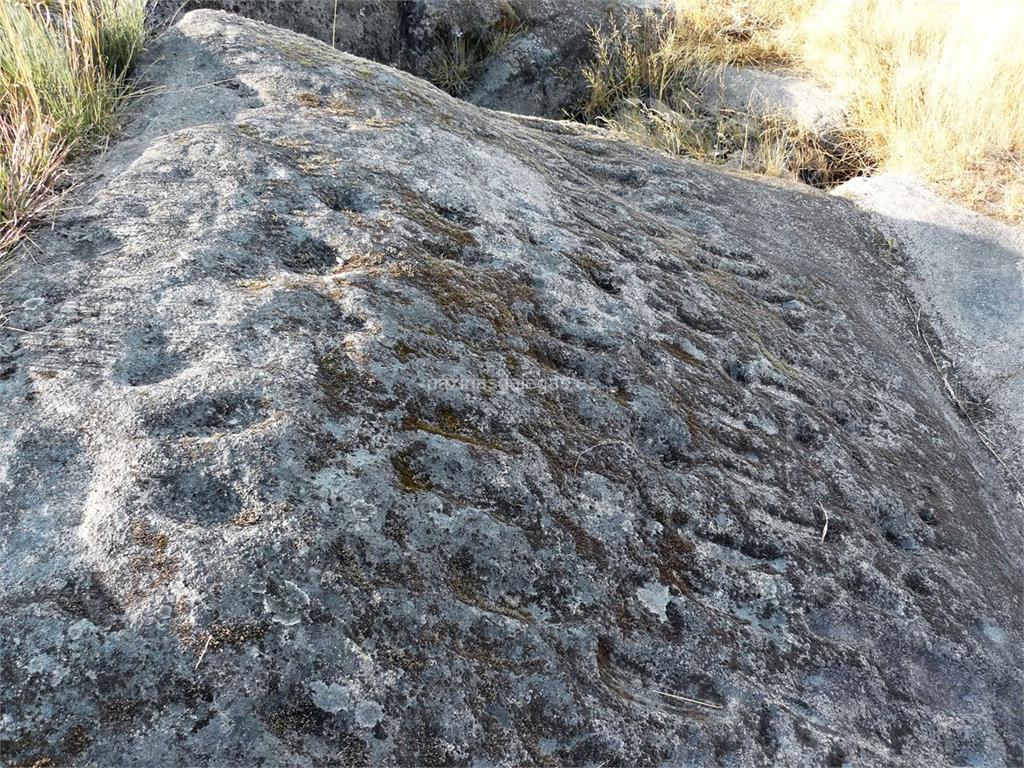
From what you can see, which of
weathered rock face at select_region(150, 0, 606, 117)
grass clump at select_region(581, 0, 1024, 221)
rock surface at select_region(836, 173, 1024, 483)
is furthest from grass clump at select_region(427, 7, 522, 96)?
rock surface at select_region(836, 173, 1024, 483)

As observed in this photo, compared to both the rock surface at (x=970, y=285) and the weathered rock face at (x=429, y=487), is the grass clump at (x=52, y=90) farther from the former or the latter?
the rock surface at (x=970, y=285)

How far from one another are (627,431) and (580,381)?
0.56ft

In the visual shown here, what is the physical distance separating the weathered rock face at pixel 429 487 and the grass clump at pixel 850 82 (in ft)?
6.64

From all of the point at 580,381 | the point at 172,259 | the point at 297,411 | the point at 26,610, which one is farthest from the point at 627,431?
the point at 26,610

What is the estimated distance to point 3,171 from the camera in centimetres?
203

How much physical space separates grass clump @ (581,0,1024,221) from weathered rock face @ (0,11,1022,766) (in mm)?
2025

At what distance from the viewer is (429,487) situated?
5.30 feet

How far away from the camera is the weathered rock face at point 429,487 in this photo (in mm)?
1284

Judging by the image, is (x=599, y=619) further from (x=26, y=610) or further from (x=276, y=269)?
(x=276, y=269)

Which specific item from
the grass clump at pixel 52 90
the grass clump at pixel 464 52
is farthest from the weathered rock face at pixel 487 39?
the grass clump at pixel 52 90

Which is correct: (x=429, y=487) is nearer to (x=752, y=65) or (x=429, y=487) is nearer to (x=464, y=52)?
(x=464, y=52)

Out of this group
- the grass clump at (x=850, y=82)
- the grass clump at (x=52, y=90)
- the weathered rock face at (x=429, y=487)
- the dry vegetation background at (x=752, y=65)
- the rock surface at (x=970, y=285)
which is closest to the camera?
the weathered rock face at (x=429, y=487)

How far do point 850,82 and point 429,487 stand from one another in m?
4.96

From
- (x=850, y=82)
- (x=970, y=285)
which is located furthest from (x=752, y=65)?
(x=970, y=285)
